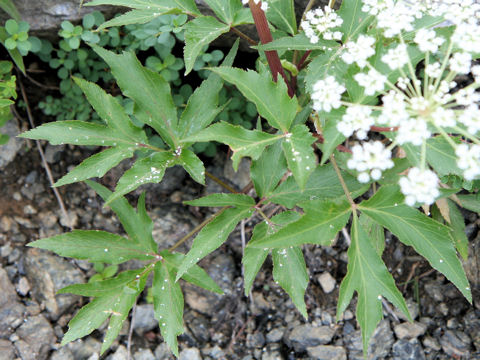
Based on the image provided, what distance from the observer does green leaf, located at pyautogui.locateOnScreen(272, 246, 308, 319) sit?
274cm

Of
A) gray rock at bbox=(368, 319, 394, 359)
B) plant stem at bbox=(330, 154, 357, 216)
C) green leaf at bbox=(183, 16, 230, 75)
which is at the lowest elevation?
gray rock at bbox=(368, 319, 394, 359)

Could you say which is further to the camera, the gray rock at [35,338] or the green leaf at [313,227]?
the gray rock at [35,338]

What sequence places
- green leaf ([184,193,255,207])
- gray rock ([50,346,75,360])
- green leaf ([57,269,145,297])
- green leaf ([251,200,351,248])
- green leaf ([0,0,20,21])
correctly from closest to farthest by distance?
green leaf ([251,200,351,248])
green leaf ([184,193,255,207])
green leaf ([57,269,145,297])
green leaf ([0,0,20,21])
gray rock ([50,346,75,360])

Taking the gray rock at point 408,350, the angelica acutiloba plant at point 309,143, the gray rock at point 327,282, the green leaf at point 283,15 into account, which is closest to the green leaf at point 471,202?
the angelica acutiloba plant at point 309,143

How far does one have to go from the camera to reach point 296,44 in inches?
104

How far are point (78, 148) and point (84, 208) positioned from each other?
54 centimetres

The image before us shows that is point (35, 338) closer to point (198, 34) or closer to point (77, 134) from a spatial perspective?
point (77, 134)

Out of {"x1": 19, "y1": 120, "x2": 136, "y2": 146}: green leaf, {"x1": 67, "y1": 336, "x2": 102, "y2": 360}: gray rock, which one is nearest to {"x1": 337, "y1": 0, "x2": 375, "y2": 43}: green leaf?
{"x1": 19, "y1": 120, "x2": 136, "y2": 146}: green leaf

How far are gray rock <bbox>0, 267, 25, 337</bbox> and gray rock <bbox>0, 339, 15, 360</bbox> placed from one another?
0.07 m

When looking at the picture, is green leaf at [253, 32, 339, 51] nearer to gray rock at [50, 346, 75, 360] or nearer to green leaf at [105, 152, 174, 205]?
green leaf at [105, 152, 174, 205]

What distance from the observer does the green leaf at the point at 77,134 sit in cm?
278

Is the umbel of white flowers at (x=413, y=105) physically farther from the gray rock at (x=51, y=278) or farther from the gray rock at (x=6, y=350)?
the gray rock at (x=6, y=350)

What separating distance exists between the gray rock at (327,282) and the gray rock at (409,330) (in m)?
0.56

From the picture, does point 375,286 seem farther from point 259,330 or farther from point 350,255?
point 259,330
